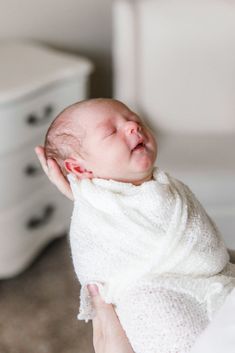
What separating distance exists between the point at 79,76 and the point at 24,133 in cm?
29

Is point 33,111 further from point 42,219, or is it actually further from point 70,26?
point 70,26

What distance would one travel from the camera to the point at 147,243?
1125 millimetres

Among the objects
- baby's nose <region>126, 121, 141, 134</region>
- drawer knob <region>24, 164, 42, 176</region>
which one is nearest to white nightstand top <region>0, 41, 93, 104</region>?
drawer knob <region>24, 164, 42, 176</region>

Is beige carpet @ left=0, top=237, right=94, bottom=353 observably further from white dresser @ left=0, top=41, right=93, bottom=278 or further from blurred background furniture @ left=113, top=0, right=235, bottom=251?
blurred background furniture @ left=113, top=0, right=235, bottom=251

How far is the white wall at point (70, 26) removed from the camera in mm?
2584

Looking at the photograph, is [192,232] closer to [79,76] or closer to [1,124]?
[1,124]

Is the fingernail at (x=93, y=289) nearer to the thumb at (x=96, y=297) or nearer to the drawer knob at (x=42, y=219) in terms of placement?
the thumb at (x=96, y=297)

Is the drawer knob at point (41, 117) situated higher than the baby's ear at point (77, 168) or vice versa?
the baby's ear at point (77, 168)

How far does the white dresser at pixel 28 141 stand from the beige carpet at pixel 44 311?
7cm

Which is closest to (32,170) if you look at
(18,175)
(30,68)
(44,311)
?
(18,175)

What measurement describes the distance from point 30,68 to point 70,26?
55 cm

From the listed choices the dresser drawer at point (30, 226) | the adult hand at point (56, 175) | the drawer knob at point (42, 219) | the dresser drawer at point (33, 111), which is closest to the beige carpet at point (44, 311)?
the dresser drawer at point (30, 226)

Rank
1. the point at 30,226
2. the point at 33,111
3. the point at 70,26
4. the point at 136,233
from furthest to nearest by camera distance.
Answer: the point at 70,26, the point at 30,226, the point at 33,111, the point at 136,233

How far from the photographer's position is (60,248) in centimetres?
257
